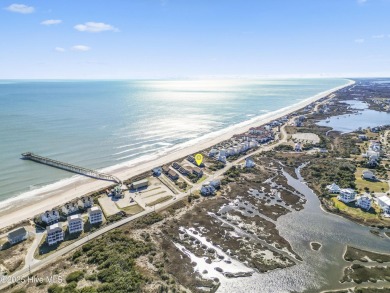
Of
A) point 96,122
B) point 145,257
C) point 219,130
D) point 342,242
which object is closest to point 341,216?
point 342,242

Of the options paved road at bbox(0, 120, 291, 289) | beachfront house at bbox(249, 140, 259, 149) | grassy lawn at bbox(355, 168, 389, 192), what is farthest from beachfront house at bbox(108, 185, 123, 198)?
grassy lawn at bbox(355, 168, 389, 192)

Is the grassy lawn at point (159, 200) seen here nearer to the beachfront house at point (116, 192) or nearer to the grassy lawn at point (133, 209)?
the grassy lawn at point (133, 209)

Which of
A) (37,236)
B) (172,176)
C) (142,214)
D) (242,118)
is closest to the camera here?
(37,236)

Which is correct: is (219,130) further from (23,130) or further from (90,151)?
(23,130)

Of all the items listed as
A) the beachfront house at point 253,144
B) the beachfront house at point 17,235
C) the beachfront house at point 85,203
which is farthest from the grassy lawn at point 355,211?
the beachfront house at point 17,235

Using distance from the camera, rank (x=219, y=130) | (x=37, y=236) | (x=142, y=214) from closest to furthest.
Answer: (x=37, y=236) < (x=142, y=214) < (x=219, y=130)

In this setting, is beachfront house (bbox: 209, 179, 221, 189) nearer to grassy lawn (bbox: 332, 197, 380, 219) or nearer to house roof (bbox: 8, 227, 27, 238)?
grassy lawn (bbox: 332, 197, 380, 219)

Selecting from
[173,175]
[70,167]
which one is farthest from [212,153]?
[70,167]

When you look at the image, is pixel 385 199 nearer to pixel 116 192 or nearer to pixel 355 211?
pixel 355 211
